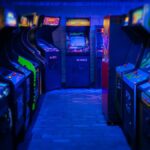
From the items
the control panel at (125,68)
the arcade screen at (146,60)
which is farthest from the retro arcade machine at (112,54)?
the arcade screen at (146,60)

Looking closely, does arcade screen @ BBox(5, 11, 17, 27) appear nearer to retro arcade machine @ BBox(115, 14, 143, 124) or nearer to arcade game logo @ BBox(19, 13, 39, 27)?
retro arcade machine @ BBox(115, 14, 143, 124)

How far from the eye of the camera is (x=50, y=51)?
8492mm

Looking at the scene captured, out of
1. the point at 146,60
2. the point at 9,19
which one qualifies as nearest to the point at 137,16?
the point at 146,60

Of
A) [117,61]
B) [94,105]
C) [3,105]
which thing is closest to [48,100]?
[94,105]

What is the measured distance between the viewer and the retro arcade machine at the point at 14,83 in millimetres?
3789

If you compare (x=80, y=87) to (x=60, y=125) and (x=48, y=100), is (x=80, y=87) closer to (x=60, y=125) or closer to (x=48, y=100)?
(x=48, y=100)

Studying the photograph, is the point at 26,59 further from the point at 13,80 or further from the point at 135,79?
the point at 135,79

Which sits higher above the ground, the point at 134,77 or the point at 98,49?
the point at 98,49

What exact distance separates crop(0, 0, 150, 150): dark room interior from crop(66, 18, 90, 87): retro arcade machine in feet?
0.08

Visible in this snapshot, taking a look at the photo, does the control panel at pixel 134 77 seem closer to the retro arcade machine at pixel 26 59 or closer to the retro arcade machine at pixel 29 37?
the retro arcade machine at pixel 26 59

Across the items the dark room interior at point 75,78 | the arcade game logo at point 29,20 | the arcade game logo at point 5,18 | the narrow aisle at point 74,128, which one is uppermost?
the arcade game logo at point 29,20

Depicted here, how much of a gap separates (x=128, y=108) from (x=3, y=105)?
5.11 feet

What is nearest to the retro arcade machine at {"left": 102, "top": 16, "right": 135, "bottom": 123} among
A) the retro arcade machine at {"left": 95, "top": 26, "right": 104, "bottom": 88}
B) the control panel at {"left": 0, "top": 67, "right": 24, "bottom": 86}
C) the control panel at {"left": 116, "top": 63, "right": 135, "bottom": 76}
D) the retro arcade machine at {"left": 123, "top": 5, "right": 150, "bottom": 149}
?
the control panel at {"left": 116, "top": 63, "right": 135, "bottom": 76}

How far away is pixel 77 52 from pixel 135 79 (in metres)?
5.16
